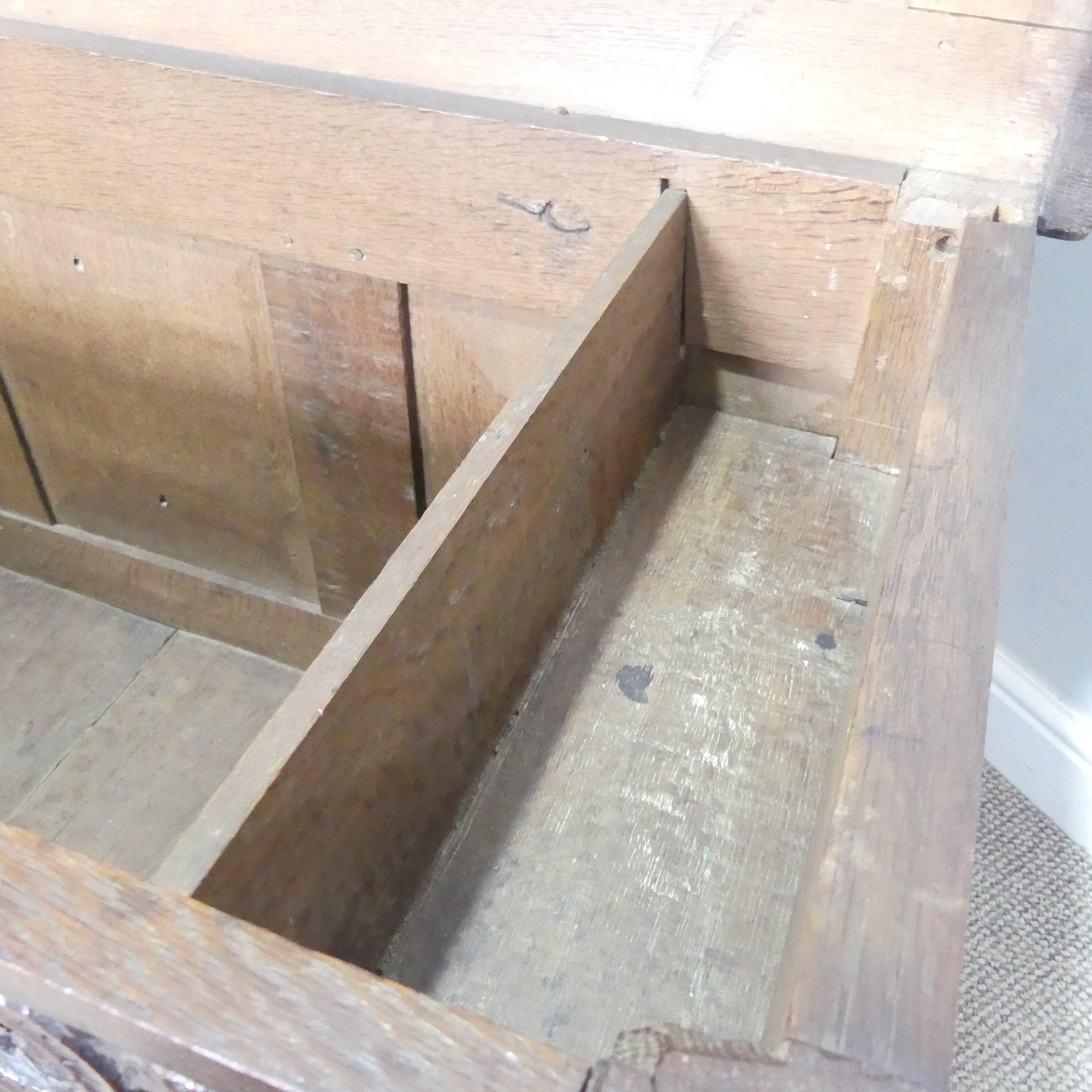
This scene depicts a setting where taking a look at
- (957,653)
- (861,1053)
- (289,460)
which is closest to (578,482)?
(957,653)

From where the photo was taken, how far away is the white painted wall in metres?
0.92

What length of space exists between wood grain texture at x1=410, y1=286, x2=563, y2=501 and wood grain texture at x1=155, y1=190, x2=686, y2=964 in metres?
0.16

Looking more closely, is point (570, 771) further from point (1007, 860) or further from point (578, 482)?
point (1007, 860)

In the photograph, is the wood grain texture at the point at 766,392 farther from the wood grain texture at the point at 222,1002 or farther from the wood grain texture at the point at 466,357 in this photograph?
the wood grain texture at the point at 222,1002

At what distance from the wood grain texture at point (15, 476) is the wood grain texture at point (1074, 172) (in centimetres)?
100

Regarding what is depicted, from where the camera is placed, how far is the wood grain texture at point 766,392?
2.43ft

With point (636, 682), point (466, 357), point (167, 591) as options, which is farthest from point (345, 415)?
point (636, 682)

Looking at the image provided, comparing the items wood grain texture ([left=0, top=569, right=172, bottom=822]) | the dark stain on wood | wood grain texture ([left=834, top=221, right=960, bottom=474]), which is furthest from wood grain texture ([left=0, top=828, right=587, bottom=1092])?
wood grain texture ([left=0, top=569, right=172, bottom=822])

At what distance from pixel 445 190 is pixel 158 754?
62 cm

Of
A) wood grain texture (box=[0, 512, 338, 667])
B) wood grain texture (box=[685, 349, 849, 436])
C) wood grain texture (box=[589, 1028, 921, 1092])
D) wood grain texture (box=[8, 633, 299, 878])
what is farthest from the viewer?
wood grain texture (box=[0, 512, 338, 667])

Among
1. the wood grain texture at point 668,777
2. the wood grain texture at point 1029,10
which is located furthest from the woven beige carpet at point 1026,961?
the wood grain texture at point 1029,10

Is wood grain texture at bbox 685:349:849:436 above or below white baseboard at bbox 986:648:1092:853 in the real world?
above

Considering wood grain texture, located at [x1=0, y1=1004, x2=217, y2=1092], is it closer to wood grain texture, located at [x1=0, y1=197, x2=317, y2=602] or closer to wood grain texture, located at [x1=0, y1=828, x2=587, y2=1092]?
wood grain texture, located at [x1=0, y1=828, x2=587, y2=1092]

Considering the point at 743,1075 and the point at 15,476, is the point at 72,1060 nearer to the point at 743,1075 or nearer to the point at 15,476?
the point at 743,1075
